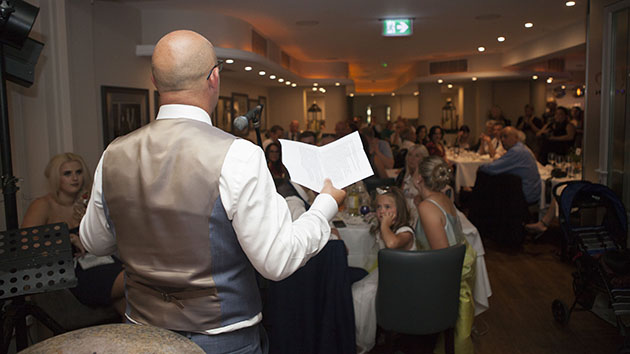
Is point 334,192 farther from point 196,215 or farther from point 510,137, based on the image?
point 510,137

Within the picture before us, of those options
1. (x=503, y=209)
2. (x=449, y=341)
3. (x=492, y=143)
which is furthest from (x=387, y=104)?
(x=449, y=341)

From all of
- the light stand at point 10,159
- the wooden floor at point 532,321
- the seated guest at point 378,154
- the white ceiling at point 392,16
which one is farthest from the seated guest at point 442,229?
the white ceiling at point 392,16

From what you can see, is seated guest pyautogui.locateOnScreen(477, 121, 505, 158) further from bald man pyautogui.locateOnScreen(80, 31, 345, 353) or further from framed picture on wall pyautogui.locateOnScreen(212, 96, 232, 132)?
bald man pyautogui.locateOnScreen(80, 31, 345, 353)

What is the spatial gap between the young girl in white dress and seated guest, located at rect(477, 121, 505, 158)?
580 centimetres

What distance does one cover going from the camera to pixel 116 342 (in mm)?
863

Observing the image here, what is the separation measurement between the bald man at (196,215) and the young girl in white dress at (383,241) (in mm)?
1754

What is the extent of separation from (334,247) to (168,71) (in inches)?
66.7

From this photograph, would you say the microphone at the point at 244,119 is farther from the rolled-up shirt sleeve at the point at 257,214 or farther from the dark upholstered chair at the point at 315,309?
the dark upholstered chair at the point at 315,309

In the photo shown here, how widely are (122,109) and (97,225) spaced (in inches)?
190

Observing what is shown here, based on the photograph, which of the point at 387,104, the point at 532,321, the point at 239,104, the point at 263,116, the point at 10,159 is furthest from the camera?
the point at 387,104

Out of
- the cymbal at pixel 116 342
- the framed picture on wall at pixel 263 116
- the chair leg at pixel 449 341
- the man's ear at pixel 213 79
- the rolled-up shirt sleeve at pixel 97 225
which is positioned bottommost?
the chair leg at pixel 449 341

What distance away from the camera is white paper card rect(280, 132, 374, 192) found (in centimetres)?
155

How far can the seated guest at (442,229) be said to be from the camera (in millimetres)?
3051

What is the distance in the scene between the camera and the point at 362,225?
12.6ft
